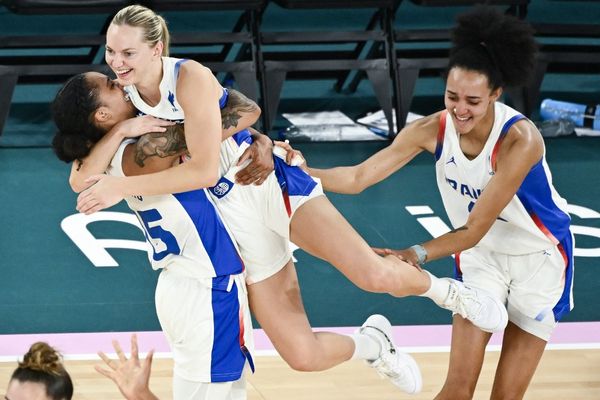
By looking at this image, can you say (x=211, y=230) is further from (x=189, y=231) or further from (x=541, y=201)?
(x=541, y=201)

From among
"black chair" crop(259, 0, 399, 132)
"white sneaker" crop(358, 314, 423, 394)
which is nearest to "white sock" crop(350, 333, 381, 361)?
"white sneaker" crop(358, 314, 423, 394)

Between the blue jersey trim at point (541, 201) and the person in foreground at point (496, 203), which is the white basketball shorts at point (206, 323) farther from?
the blue jersey trim at point (541, 201)

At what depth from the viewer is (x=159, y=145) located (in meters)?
3.87

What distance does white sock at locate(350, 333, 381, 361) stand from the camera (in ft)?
14.3

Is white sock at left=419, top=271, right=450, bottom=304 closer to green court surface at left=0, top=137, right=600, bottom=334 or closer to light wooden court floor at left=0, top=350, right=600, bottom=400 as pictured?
light wooden court floor at left=0, top=350, right=600, bottom=400

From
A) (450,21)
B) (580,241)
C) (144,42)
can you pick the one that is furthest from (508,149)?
(450,21)

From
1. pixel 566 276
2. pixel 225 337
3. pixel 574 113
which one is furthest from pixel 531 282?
pixel 574 113

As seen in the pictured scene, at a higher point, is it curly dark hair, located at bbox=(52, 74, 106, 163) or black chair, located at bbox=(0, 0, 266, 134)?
curly dark hair, located at bbox=(52, 74, 106, 163)

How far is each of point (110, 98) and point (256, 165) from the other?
54cm

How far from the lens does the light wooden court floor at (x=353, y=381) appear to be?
5.02m

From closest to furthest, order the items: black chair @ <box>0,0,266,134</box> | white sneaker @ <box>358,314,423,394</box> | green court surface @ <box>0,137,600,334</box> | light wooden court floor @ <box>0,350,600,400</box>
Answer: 1. white sneaker @ <box>358,314,423,394</box>
2. light wooden court floor @ <box>0,350,600,400</box>
3. green court surface @ <box>0,137,600,334</box>
4. black chair @ <box>0,0,266,134</box>

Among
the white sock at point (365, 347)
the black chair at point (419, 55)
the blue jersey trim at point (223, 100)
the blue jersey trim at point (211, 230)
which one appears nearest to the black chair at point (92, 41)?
the black chair at point (419, 55)

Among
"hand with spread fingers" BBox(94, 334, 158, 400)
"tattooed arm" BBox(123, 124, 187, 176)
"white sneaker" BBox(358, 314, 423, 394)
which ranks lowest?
"white sneaker" BBox(358, 314, 423, 394)

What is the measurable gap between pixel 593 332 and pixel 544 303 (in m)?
1.68
